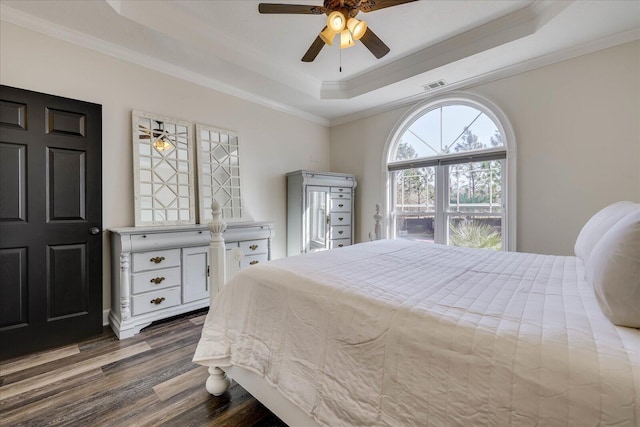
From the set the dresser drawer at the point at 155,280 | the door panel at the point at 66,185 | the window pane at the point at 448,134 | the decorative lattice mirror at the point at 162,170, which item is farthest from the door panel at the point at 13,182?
the window pane at the point at 448,134

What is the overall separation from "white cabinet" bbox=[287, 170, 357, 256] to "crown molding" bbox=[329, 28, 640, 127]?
1267 millimetres

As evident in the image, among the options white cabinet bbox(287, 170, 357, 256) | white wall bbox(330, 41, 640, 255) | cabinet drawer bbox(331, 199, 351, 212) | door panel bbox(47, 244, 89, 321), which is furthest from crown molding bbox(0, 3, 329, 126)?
white wall bbox(330, 41, 640, 255)

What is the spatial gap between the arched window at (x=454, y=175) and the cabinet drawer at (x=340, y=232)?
661mm

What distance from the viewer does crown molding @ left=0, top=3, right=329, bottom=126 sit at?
2.12 meters

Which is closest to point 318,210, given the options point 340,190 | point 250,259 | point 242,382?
point 340,190

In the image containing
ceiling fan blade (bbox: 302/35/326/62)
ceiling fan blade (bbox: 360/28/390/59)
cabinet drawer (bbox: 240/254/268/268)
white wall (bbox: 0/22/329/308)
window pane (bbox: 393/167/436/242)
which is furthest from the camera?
window pane (bbox: 393/167/436/242)

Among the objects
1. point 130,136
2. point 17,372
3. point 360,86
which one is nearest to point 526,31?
point 360,86

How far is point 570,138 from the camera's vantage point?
8.57 ft

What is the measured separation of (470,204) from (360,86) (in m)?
2.11

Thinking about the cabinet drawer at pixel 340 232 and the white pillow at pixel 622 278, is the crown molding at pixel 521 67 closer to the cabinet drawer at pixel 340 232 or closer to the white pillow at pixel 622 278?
the cabinet drawer at pixel 340 232

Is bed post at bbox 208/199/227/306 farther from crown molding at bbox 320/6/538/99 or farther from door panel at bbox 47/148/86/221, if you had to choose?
crown molding at bbox 320/6/538/99

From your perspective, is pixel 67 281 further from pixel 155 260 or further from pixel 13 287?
pixel 155 260

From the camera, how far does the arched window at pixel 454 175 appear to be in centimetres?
307

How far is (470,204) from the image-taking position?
3.32m
